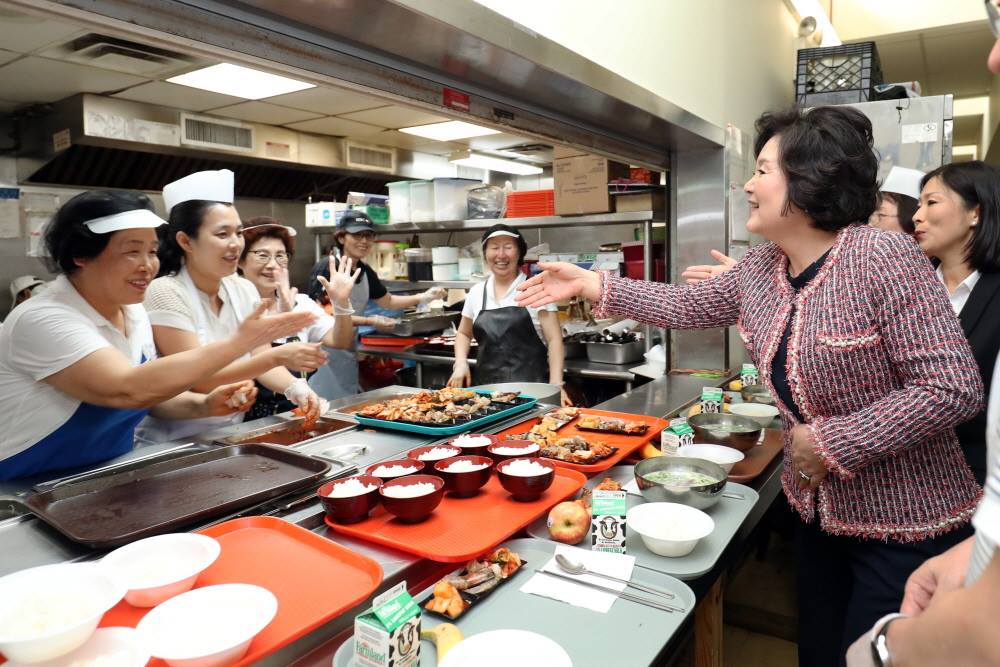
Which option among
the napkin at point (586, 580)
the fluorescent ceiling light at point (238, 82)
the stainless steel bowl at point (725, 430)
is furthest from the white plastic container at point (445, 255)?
the napkin at point (586, 580)

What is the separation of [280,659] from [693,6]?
10.9 feet

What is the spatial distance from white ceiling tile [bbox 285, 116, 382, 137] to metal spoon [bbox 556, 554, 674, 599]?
17.5 ft

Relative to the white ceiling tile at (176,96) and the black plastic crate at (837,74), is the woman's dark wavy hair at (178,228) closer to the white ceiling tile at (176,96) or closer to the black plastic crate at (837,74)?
the white ceiling tile at (176,96)

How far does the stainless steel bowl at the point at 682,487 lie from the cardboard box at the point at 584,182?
251 cm

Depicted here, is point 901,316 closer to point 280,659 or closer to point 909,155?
point 280,659

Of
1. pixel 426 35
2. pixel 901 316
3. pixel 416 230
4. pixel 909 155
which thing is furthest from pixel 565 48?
pixel 416 230

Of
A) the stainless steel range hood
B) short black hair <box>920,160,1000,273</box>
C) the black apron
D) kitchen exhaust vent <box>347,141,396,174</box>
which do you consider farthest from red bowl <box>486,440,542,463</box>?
kitchen exhaust vent <box>347,141,396,174</box>

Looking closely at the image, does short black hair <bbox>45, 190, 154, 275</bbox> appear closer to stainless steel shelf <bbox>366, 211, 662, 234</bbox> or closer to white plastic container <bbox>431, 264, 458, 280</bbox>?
stainless steel shelf <bbox>366, 211, 662, 234</bbox>

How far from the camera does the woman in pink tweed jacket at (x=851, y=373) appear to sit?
1461 mm

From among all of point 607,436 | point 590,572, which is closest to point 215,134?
point 607,436

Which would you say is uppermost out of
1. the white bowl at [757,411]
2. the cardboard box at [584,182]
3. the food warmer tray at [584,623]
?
the cardboard box at [584,182]

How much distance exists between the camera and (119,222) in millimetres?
1934

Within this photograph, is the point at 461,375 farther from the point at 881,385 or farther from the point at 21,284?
the point at 21,284

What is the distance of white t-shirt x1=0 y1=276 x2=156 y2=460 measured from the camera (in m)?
1.81
